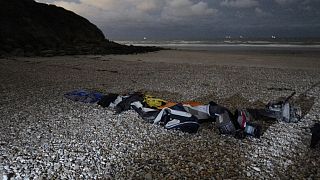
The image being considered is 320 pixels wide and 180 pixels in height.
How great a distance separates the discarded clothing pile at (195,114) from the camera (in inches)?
286

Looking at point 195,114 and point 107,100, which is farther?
point 107,100

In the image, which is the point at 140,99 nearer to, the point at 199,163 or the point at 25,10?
the point at 199,163

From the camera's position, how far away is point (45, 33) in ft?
128

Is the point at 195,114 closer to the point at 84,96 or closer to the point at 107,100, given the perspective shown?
the point at 107,100

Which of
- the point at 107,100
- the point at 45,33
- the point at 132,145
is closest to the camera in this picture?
the point at 132,145

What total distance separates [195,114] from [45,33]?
35010 mm

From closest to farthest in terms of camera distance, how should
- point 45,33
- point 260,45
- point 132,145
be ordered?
point 132,145 < point 45,33 < point 260,45

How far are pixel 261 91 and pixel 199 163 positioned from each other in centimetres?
768

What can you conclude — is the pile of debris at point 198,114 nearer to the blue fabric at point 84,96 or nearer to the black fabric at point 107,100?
the black fabric at point 107,100

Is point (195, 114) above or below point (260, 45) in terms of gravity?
below

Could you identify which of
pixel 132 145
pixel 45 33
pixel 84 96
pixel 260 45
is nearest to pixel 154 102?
pixel 132 145

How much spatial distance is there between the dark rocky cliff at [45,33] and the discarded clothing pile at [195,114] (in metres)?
22.3

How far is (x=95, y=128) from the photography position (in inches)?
298

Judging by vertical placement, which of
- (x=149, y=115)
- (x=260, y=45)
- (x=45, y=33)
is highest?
(x=45, y=33)
